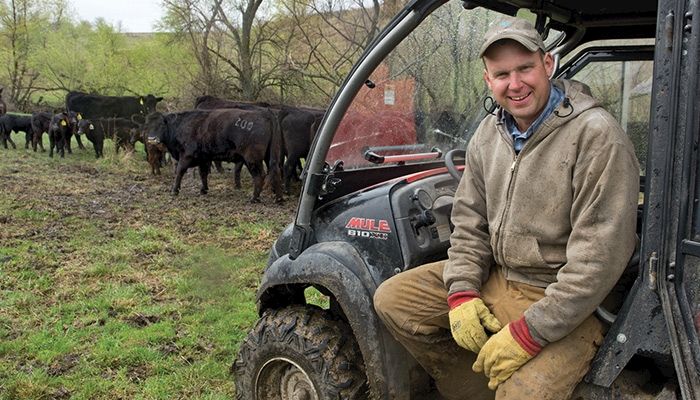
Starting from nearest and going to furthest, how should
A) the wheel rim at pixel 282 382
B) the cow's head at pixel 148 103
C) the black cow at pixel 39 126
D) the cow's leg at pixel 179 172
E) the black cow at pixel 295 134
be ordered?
the wheel rim at pixel 282 382, the cow's leg at pixel 179 172, the black cow at pixel 295 134, the black cow at pixel 39 126, the cow's head at pixel 148 103

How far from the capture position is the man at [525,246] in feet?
6.04

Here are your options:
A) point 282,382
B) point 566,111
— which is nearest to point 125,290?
point 282,382

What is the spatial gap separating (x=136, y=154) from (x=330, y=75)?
10694 mm

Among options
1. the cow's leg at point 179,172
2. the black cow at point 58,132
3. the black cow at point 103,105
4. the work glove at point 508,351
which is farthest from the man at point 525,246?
the black cow at point 103,105

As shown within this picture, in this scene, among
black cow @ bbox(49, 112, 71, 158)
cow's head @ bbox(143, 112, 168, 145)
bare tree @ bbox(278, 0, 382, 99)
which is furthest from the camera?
black cow @ bbox(49, 112, 71, 158)

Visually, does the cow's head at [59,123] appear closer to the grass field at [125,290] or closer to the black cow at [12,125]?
the black cow at [12,125]

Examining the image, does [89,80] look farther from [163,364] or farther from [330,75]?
[163,364]

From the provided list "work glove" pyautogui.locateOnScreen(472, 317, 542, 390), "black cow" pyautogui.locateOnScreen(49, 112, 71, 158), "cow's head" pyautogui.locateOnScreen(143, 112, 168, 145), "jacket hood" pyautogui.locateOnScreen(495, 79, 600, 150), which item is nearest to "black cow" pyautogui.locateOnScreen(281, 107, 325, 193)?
"cow's head" pyautogui.locateOnScreen(143, 112, 168, 145)

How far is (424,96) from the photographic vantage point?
3189 millimetres

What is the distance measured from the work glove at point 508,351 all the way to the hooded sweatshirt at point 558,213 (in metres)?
0.04

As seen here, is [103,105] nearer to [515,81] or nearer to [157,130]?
[157,130]

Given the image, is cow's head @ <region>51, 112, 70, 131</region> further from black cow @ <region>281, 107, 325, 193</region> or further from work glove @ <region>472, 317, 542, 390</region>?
work glove @ <region>472, 317, 542, 390</region>

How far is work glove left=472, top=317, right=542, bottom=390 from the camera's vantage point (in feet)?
6.32

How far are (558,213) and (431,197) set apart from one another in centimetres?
88
